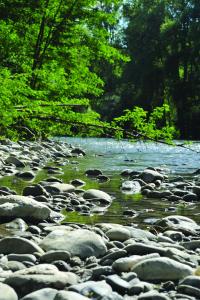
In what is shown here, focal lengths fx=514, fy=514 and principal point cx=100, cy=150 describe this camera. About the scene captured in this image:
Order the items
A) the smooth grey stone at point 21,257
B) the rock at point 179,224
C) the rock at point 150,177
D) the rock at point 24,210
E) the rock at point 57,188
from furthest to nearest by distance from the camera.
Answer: the rock at point 150,177
the rock at point 57,188
the rock at point 24,210
the rock at point 179,224
the smooth grey stone at point 21,257

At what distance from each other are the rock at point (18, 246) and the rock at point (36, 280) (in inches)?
29.1

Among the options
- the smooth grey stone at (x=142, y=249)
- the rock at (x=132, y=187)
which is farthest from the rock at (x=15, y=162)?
the smooth grey stone at (x=142, y=249)

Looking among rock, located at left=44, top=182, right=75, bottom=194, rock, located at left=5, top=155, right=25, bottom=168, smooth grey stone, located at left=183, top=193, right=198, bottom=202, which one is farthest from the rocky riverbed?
→ rock, located at left=5, top=155, right=25, bottom=168

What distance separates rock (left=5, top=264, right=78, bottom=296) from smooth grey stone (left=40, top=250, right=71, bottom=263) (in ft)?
1.75

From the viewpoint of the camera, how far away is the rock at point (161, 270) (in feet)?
12.9

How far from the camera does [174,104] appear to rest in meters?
45.6

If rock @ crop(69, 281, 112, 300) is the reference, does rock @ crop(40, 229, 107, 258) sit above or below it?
below

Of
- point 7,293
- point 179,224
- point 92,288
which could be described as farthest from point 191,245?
point 7,293

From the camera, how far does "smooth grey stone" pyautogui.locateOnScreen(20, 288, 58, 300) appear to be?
3.29m

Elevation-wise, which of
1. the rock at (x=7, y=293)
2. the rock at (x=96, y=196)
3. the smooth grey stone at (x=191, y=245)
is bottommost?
the rock at (x=96, y=196)

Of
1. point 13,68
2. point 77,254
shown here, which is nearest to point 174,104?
point 13,68

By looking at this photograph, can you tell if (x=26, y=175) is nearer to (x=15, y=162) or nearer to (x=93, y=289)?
(x=15, y=162)

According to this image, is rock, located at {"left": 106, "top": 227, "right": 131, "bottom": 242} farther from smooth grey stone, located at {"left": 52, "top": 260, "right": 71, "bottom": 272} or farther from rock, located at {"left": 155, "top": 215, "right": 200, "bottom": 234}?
smooth grey stone, located at {"left": 52, "top": 260, "right": 71, "bottom": 272}

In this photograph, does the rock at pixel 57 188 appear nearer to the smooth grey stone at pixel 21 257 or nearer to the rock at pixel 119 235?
the rock at pixel 119 235
